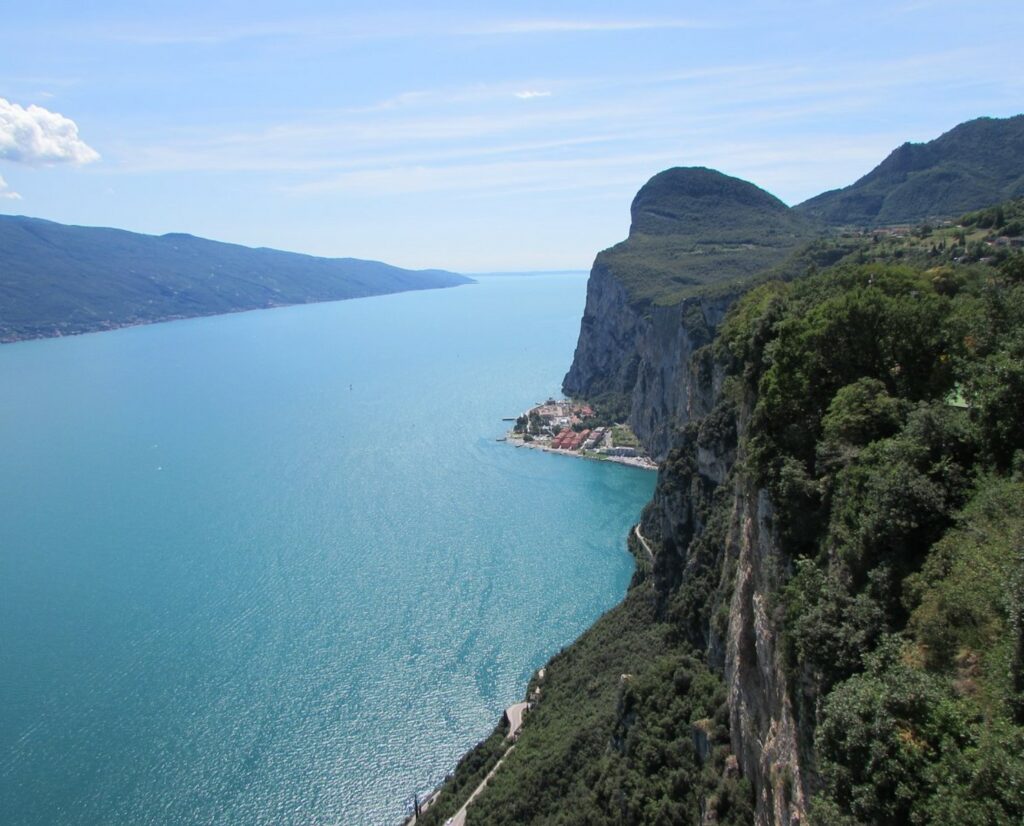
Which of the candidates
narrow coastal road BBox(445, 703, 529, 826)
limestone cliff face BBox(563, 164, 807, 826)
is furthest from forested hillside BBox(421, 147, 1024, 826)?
narrow coastal road BBox(445, 703, 529, 826)

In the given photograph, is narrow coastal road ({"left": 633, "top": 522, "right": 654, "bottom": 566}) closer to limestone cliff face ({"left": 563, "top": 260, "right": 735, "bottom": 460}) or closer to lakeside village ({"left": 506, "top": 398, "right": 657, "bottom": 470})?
limestone cliff face ({"left": 563, "top": 260, "right": 735, "bottom": 460})

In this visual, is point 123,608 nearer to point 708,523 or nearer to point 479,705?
point 479,705

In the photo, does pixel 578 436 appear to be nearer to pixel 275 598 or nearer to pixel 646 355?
pixel 646 355

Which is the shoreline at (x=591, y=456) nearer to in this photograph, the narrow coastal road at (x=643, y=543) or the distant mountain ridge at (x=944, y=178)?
the narrow coastal road at (x=643, y=543)

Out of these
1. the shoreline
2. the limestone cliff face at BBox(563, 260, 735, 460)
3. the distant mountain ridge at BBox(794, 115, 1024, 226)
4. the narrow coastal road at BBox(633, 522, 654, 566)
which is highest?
the distant mountain ridge at BBox(794, 115, 1024, 226)

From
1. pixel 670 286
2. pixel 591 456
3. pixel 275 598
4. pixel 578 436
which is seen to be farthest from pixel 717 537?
pixel 670 286

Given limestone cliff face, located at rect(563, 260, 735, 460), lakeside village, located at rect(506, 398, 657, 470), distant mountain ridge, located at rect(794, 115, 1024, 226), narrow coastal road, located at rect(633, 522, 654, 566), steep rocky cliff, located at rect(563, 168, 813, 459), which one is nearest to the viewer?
narrow coastal road, located at rect(633, 522, 654, 566)

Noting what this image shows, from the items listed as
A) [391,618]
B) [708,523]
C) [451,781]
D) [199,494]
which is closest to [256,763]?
[451,781]
